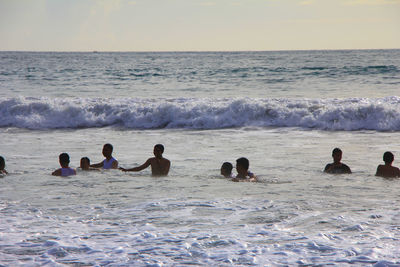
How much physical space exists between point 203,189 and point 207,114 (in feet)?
36.5

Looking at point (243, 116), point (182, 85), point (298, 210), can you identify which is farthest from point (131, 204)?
point (182, 85)

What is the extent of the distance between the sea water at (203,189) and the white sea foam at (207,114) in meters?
0.07

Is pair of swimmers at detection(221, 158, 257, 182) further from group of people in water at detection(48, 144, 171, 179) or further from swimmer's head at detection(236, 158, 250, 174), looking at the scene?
group of people in water at detection(48, 144, 171, 179)

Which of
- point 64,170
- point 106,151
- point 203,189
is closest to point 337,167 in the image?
point 203,189

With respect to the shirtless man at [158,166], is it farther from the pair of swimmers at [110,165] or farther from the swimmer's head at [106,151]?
the swimmer's head at [106,151]

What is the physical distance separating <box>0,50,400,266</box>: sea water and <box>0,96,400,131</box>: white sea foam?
0.24ft

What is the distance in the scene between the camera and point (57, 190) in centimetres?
851

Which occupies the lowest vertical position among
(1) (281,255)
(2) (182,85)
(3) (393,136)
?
(1) (281,255)

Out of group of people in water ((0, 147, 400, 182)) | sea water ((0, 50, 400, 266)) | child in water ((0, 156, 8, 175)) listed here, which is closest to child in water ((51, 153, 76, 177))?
group of people in water ((0, 147, 400, 182))

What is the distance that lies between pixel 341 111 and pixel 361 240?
519 inches

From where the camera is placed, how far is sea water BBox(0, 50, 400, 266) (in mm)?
5547

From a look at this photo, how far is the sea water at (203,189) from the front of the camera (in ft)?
18.2

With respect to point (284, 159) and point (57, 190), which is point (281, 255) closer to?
point (57, 190)

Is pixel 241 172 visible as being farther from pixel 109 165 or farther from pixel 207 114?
pixel 207 114
